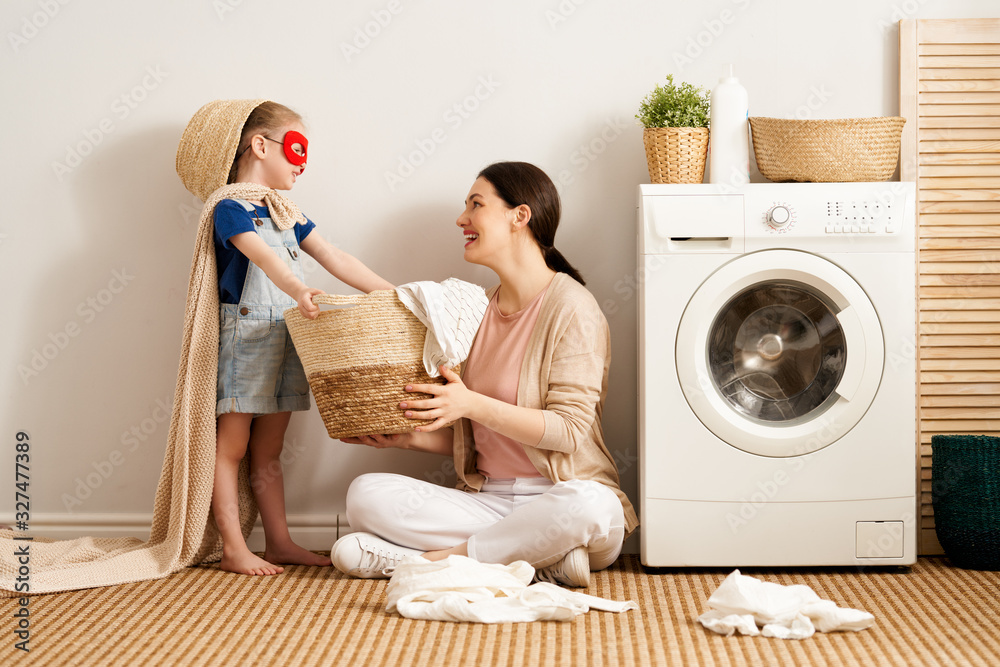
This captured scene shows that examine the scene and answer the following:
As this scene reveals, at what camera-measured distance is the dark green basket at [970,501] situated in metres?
1.73

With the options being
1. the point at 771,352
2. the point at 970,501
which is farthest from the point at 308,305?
the point at 970,501

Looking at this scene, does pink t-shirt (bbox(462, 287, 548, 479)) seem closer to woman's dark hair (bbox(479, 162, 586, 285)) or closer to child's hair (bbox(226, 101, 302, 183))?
woman's dark hair (bbox(479, 162, 586, 285))

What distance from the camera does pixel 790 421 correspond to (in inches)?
67.7

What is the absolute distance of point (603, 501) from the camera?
1617 millimetres

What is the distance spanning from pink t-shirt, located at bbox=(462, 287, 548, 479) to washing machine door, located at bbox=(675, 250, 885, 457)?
357mm

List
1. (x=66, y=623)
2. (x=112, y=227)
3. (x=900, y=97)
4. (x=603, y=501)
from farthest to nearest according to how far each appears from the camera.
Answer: (x=112, y=227), (x=900, y=97), (x=603, y=501), (x=66, y=623)

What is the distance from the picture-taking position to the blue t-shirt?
5.66 feet

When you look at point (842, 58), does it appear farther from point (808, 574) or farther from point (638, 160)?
point (808, 574)

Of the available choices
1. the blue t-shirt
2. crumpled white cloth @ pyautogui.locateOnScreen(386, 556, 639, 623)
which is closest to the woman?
crumpled white cloth @ pyautogui.locateOnScreen(386, 556, 639, 623)

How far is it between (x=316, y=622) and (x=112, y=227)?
125 centimetres

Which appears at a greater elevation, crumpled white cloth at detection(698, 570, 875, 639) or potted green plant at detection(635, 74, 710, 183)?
potted green plant at detection(635, 74, 710, 183)

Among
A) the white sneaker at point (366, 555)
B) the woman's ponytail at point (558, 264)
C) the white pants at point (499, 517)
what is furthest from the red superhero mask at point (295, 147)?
the white sneaker at point (366, 555)

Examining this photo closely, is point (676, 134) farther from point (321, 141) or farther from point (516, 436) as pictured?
point (321, 141)

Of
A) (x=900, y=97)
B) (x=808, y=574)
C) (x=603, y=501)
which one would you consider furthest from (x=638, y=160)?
(x=808, y=574)
